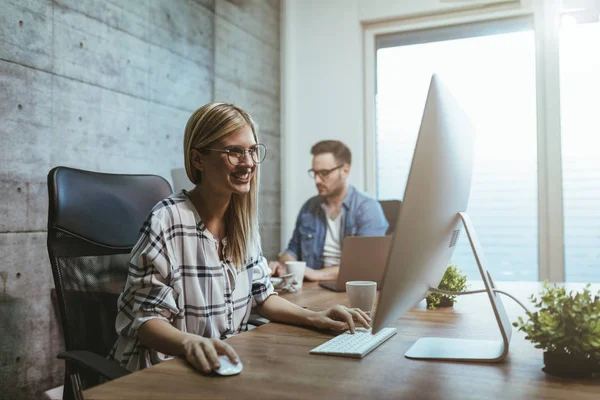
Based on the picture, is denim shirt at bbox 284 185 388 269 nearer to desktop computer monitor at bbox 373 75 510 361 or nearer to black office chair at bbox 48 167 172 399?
black office chair at bbox 48 167 172 399

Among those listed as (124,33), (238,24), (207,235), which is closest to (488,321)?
(207,235)

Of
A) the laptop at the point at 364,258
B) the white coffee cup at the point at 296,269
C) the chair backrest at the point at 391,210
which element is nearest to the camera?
the laptop at the point at 364,258

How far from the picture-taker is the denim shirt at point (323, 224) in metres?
2.96

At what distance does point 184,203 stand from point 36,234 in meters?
1.14

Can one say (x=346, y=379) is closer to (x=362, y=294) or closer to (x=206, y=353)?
(x=206, y=353)

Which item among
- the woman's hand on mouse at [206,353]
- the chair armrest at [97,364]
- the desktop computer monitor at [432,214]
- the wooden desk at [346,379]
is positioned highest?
the desktop computer monitor at [432,214]

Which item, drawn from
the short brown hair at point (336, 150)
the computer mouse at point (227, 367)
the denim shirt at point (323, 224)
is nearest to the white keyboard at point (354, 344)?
the computer mouse at point (227, 367)

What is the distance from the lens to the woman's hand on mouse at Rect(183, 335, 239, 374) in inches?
34.9

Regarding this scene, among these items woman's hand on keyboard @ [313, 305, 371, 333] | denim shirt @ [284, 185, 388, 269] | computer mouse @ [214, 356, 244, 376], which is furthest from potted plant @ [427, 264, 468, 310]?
denim shirt @ [284, 185, 388, 269]

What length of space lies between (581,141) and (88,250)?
140 inches

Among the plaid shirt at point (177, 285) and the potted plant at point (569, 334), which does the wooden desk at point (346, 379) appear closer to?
the potted plant at point (569, 334)

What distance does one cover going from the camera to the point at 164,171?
2980 mm

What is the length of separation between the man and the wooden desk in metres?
1.87

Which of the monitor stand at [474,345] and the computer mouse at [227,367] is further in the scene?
the monitor stand at [474,345]
